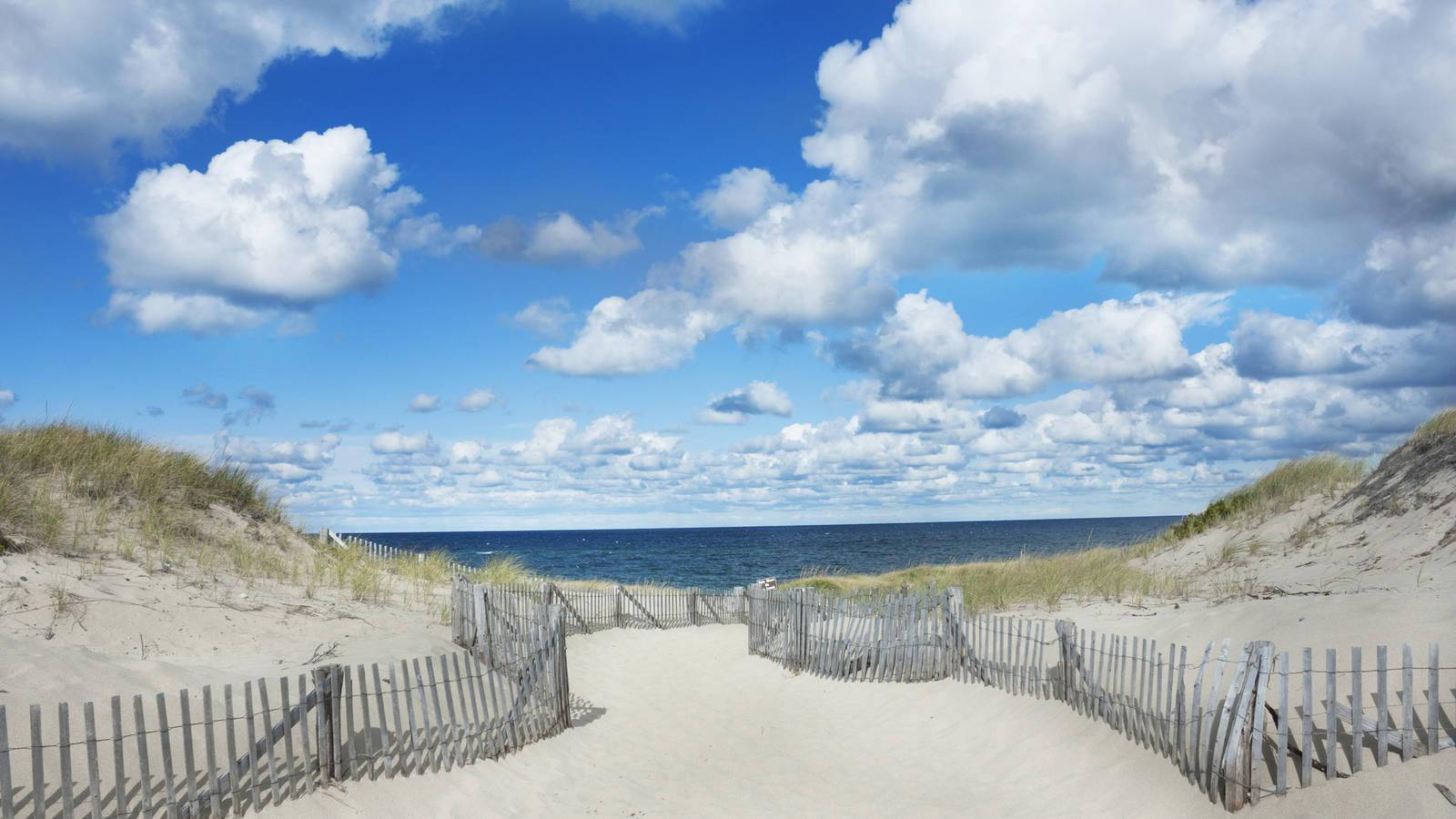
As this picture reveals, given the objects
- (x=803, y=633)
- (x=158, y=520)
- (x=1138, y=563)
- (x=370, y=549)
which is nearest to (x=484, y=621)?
(x=803, y=633)

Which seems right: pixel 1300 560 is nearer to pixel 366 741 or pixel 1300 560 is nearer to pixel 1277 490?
pixel 1277 490

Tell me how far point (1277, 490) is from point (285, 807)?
2402cm

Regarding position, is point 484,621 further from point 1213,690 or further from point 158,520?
point 1213,690

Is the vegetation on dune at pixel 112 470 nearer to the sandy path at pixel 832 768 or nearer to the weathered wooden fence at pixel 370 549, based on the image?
the weathered wooden fence at pixel 370 549

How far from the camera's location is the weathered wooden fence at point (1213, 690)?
22.7ft

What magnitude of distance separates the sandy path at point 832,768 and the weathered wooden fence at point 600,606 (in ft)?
6.65

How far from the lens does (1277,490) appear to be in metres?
23.3

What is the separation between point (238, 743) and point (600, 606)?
14106mm

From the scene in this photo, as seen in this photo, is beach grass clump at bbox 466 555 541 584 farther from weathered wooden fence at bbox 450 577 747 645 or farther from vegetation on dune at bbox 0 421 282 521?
vegetation on dune at bbox 0 421 282 521

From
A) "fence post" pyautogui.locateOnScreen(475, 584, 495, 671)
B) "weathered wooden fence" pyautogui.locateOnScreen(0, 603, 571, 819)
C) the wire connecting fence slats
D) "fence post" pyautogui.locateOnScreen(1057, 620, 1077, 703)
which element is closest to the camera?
"weathered wooden fence" pyautogui.locateOnScreen(0, 603, 571, 819)

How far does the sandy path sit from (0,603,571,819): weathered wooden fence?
0.82 feet

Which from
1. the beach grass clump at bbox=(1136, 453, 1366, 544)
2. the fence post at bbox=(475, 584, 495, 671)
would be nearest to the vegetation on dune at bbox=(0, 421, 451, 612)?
the fence post at bbox=(475, 584, 495, 671)

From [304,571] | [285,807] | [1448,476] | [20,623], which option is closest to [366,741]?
[285,807]

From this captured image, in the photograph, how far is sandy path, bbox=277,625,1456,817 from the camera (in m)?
7.74
